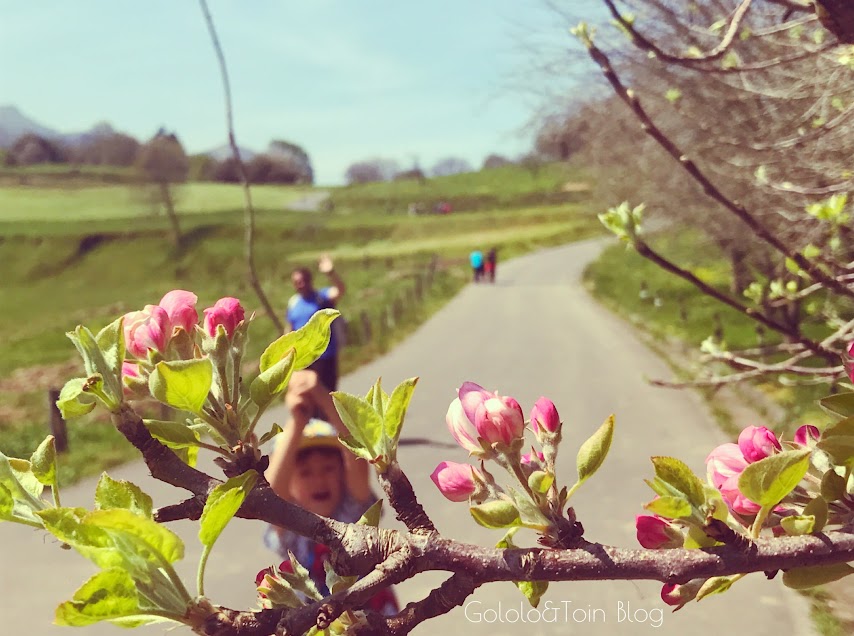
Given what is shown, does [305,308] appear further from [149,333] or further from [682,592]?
[682,592]

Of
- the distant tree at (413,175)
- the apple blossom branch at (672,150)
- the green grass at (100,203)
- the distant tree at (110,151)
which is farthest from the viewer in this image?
the distant tree at (413,175)

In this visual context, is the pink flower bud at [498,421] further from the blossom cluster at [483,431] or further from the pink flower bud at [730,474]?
the pink flower bud at [730,474]

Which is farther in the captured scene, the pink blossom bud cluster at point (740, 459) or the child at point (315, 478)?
the child at point (315, 478)

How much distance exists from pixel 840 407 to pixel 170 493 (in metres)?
7.21

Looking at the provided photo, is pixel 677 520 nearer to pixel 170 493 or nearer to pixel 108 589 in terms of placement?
pixel 108 589

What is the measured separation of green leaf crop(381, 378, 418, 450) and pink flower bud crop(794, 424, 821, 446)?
1.60 ft

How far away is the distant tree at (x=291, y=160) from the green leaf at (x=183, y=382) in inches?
3625

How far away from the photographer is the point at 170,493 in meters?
7.02

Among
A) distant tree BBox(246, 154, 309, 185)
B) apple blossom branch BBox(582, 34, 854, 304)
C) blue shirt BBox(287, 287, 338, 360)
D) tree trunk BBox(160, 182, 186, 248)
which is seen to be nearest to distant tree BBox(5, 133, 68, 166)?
distant tree BBox(246, 154, 309, 185)

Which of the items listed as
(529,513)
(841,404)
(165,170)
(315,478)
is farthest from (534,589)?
(165,170)

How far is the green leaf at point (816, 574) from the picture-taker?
0.72 m

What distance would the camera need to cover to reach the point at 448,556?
2.21 ft

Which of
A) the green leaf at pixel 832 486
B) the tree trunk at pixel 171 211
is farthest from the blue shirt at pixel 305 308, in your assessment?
the tree trunk at pixel 171 211

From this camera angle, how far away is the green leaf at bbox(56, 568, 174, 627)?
54cm
